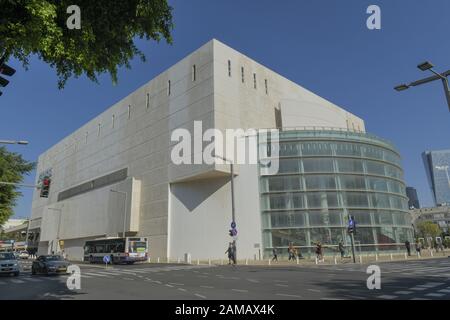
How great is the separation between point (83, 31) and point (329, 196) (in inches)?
1406

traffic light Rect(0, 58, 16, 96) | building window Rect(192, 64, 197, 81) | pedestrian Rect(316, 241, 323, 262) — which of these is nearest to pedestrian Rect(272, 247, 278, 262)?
pedestrian Rect(316, 241, 323, 262)

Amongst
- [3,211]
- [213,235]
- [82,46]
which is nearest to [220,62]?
[213,235]

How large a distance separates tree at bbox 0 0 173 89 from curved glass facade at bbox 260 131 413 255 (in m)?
32.2

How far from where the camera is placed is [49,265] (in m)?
23.1

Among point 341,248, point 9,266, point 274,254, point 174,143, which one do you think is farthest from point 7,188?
point 341,248

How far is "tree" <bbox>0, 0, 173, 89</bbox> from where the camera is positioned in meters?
6.81

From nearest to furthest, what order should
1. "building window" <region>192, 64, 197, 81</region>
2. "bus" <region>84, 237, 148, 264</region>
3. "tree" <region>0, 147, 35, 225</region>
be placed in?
"tree" <region>0, 147, 35, 225</region> → "bus" <region>84, 237, 148, 264</region> → "building window" <region>192, 64, 197, 81</region>

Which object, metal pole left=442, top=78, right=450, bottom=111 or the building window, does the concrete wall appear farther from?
metal pole left=442, top=78, right=450, bottom=111

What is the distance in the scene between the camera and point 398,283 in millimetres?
14703

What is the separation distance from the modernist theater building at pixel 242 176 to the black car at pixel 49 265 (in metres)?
20.4

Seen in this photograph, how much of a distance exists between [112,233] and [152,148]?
15168 mm

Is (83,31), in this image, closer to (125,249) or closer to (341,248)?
(341,248)
